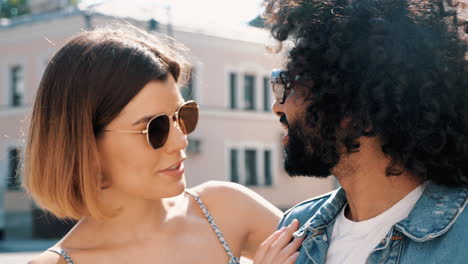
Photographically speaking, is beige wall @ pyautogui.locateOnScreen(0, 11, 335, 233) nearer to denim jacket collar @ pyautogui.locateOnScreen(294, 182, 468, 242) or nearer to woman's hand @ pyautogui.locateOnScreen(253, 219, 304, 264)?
woman's hand @ pyautogui.locateOnScreen(253, 219, 304, 264)

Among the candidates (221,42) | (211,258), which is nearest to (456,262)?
(211,258)

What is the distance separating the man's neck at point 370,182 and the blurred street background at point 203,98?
20.6 meters

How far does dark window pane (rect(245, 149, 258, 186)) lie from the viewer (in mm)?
27219

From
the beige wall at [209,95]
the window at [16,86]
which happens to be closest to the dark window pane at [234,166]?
the beige wall at [209,95]

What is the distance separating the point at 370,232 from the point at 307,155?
0.37 metres

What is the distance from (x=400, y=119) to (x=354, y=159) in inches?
9.0

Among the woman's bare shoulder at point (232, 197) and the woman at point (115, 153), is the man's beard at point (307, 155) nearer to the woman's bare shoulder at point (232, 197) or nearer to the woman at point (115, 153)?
the woman at point (115, 153)

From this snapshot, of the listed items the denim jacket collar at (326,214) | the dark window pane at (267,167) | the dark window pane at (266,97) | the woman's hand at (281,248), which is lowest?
the dark window pane at (267,167)

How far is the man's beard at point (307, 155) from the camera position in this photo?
8.86 feet

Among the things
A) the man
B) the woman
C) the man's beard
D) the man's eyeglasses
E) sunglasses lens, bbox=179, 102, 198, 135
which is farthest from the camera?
sunglasses lens, bbox=179, 102, 198, 135

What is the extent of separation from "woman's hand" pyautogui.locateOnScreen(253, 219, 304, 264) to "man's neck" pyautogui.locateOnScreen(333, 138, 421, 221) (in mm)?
272

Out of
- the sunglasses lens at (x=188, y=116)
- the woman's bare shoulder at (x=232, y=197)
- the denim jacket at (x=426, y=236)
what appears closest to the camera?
the denim jacket at (x=426, y=236)

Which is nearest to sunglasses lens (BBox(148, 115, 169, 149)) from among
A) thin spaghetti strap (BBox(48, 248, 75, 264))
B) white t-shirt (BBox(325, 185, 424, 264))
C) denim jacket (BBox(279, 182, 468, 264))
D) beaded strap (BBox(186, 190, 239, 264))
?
beaded strap (BBox(186, 190, 239, 264))

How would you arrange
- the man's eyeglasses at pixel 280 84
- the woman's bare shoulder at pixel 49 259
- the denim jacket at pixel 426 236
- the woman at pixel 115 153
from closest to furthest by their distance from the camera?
the denim jacket at pixel 426 236 → the man's eyeglasses at pixel 280 84 → the woman's bare shoulder at pixel 49 259 → the woman at pixel 115 153
